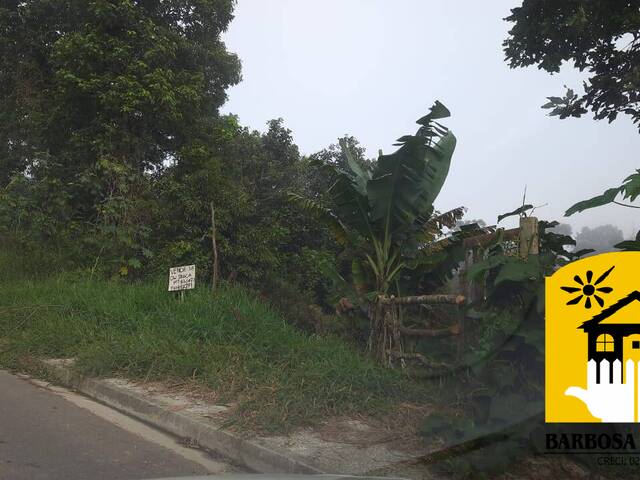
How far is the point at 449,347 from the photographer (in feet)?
19.6

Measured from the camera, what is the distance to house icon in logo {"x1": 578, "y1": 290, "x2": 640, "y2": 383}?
3885 millimetres

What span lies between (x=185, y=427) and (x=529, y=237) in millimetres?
3370

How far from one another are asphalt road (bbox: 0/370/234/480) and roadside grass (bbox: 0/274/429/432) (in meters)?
0.60

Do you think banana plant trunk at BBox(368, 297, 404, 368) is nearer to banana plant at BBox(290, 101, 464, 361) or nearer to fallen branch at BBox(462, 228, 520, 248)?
banana plant at BBox(290, 101, 464, 361)

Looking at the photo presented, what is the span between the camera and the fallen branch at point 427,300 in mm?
5484

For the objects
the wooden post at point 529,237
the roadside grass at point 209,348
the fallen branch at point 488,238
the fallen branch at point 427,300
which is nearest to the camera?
the wooden post at point 529,237

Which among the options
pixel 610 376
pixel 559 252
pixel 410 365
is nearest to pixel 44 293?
pixel 410 365

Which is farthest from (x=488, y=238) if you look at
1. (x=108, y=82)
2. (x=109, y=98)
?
(x=108, y=82)

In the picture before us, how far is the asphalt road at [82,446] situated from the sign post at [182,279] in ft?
8.18

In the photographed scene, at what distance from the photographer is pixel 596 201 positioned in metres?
4.32

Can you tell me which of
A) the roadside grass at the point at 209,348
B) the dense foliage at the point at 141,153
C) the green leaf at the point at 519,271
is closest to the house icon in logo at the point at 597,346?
the green leaf at the point at 519,271

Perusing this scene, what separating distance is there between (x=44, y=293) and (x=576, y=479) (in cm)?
823

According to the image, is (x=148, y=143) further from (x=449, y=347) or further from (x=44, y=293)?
(x=449, y=347)

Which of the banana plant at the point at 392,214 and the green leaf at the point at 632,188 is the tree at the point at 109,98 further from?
the green leaf at the point at 632,188
